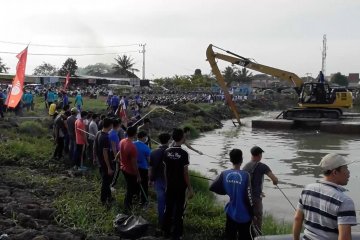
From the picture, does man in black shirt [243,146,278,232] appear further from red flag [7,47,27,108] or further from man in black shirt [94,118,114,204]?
red flag [7,47,27,108]

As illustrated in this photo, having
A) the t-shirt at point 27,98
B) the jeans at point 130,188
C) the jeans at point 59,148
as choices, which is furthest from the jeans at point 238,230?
the t-shirt at point 27,98

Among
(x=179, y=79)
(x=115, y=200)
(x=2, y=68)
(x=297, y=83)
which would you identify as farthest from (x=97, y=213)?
(x=2, y=68)

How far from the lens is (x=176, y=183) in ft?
23.8

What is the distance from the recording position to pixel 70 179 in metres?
11.1

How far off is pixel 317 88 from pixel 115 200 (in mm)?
25263

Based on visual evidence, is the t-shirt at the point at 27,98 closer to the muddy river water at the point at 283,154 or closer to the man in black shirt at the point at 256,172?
the muddy river water at the point at 283,154

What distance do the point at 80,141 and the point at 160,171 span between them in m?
4.91

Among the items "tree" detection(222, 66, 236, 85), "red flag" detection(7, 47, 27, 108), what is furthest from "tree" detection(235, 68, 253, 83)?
"red flag" detection(7, 47, 27, 108)

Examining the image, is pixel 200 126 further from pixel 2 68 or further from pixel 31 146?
pixel 2 68

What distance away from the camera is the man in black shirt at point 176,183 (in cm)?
718

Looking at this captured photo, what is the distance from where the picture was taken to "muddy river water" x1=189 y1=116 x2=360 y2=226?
40.9 ft

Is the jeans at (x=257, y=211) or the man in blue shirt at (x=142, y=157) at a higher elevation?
the man in blue shirt at (x=142, y=157)

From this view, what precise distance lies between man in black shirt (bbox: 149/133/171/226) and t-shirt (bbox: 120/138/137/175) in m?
0.47

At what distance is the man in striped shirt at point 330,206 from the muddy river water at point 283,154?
5.18 meters
